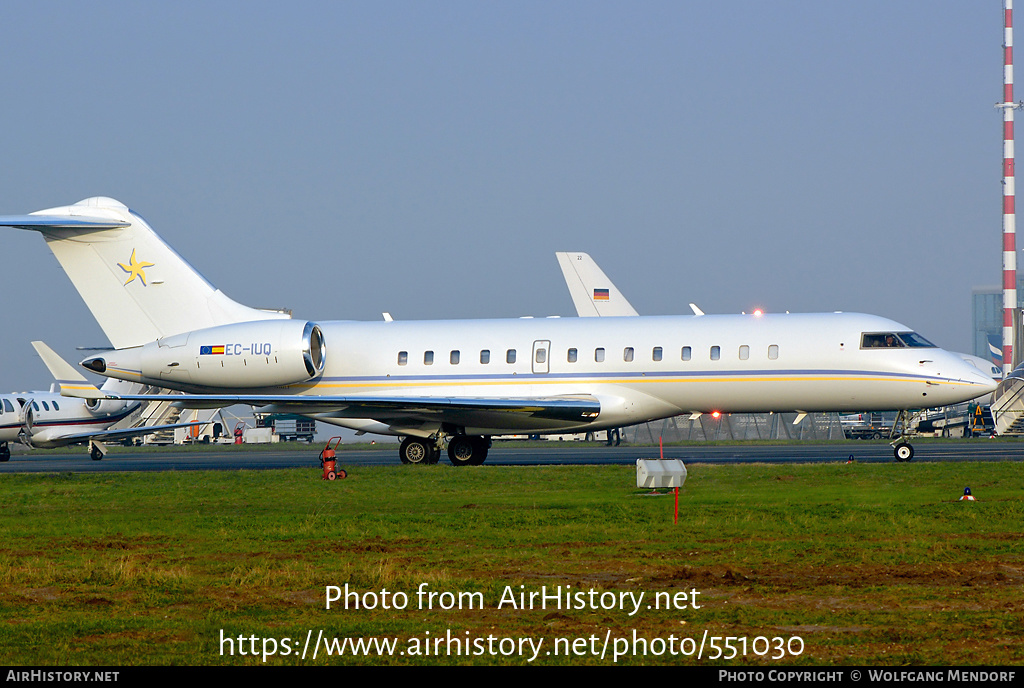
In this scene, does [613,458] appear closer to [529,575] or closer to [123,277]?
[123,277]

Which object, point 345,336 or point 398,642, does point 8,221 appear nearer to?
point 345,336

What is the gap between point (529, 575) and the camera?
10.0 meters

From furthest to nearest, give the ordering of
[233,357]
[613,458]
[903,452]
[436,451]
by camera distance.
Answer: [613,458] → [233,357] → [436,451] → [903,452]

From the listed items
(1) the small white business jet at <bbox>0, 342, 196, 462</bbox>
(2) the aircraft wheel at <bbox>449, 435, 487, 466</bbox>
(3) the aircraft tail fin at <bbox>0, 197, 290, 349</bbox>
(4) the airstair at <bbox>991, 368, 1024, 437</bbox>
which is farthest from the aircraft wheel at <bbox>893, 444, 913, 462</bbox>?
(1) the small white business jet at <bbox>0, 342, 196, 462</bbox>

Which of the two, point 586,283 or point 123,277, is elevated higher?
point 586,283

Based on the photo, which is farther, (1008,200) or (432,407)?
(1008,200)

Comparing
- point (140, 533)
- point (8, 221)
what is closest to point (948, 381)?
point (140, 533)

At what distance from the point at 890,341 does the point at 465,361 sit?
1029cm

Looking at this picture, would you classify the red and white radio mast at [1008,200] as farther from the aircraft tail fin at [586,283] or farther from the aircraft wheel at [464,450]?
the aircraft wheel at [464,450]

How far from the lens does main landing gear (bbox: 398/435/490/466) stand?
Answer: 89.4 ft

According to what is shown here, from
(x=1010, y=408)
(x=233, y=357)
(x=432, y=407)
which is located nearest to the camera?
(x=432, y=407)

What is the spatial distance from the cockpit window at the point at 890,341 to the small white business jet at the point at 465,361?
33 mm

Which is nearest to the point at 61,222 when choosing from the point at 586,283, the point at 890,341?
the point at 890,341
